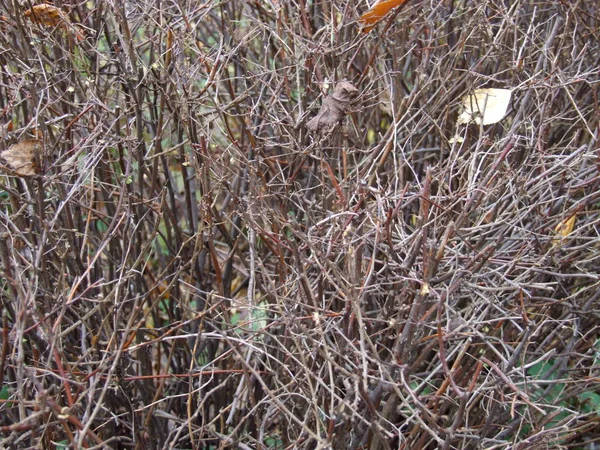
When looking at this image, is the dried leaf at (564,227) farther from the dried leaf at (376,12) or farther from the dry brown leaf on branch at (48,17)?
the dry brown leaf on branch at (48,17)

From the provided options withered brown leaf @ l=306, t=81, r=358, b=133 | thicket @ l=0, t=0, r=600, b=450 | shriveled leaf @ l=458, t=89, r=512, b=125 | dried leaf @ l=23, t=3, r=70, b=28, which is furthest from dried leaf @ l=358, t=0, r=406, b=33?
dried leaf @ l=23, t=3, r=70, b=28

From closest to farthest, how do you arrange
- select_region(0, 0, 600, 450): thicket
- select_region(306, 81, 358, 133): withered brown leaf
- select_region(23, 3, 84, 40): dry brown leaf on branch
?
1. select_region(0, 0, 600, 450): thicket
2. select_region(306, 81, 358, 133): withered brown leaf
3. select_region(23, 3, 84, 40): dry brown leaf on branch

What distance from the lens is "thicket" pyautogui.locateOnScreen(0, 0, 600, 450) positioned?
7.38 ft

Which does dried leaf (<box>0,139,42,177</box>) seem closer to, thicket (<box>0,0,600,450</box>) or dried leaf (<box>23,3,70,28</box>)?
thicket (<box>0,0,600,450</box>)

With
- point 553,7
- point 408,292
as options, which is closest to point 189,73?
point 408,292

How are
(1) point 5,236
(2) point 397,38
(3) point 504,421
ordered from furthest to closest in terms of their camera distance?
1. (2) point 397,38
2. (3) point 504,421
3. (1) point 5,236

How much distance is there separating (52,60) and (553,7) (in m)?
2.15

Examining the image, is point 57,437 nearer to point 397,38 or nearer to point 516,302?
point 516,302

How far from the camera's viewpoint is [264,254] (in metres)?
3.16

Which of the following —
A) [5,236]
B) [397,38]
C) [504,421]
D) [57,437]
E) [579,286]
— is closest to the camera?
[5,236]

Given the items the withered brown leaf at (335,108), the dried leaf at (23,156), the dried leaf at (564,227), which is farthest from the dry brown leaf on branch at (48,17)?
the dried leaf at (564,227)

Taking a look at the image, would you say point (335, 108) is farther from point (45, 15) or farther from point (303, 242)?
point (45, 15)

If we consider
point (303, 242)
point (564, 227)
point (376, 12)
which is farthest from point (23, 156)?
point (564, 227)

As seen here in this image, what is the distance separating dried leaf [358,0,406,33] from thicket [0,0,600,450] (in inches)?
3.7
